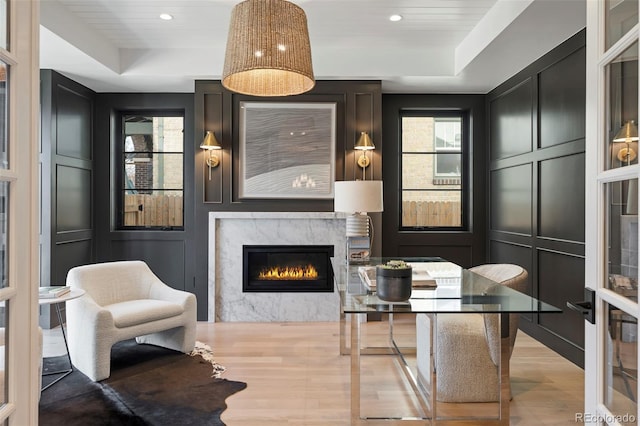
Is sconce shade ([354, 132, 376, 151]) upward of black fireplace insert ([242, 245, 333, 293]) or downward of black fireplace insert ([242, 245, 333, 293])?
upward

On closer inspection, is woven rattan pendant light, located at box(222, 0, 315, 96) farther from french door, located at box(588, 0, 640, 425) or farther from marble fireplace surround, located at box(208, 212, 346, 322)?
marble fireplace surround, located at box(208, 212, 346, 322)

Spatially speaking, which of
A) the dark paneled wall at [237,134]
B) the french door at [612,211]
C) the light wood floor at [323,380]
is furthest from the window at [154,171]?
the french door at [612,211]

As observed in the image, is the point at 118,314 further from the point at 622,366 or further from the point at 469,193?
the point at 469,193

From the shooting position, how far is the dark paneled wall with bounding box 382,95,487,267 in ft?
16.9

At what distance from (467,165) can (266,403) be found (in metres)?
3.70

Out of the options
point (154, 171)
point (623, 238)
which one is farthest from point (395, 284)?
point (154, 171)

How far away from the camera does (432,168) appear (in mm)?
5297

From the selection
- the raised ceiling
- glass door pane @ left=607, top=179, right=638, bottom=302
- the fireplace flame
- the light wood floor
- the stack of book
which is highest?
the raised ceiling

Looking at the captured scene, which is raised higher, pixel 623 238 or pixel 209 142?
pixel 209 142

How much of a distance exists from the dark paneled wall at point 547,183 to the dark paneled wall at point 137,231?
3.43m

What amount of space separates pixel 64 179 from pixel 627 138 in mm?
4786

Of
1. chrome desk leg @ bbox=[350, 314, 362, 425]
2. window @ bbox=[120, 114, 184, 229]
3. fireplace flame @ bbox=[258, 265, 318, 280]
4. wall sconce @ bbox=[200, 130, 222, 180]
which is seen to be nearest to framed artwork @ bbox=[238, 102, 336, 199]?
wall sconce @ bbox=[200, 130, 222, 180]

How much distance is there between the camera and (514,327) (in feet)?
8.37

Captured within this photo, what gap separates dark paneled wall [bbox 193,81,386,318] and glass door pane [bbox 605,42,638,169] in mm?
3646
